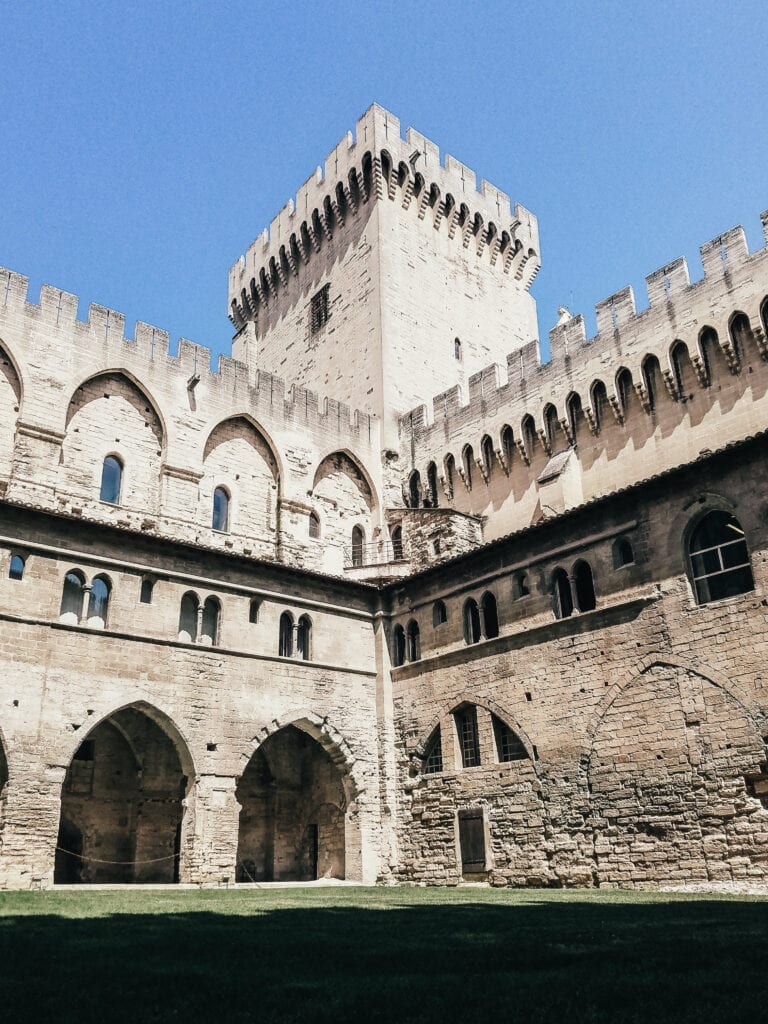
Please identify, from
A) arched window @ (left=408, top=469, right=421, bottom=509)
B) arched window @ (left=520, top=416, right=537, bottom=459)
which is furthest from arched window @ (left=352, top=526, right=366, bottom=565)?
arched window @ (left=520, top=416, right=537, bottom=459)

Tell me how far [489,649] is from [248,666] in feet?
20.3

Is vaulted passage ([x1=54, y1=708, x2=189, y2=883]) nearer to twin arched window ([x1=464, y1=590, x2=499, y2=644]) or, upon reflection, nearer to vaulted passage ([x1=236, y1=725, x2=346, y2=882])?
vaulted passage ([x1=236, y1=725, x2=346, y2=882])

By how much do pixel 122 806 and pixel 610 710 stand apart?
42.1 ft

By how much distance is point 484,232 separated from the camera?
130 ft

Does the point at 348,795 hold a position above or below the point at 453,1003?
above

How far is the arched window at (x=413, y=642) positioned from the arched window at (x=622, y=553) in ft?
22.4

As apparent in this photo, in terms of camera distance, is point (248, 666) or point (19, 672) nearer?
point (19, 672)

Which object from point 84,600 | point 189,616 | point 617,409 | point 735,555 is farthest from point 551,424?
point 84,600

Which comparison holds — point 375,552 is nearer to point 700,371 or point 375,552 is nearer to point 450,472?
point 450,472

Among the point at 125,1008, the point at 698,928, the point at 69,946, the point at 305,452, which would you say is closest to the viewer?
the point at 125,1008

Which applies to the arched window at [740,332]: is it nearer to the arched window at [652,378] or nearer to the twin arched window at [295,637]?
the arched window at [652,378]

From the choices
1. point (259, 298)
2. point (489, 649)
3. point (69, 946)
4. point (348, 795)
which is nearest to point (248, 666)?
point (348, 795)

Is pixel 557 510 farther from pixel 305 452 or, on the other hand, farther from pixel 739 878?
pixel 739 878

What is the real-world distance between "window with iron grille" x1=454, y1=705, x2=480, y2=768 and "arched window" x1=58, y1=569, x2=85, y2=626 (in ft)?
32.4
